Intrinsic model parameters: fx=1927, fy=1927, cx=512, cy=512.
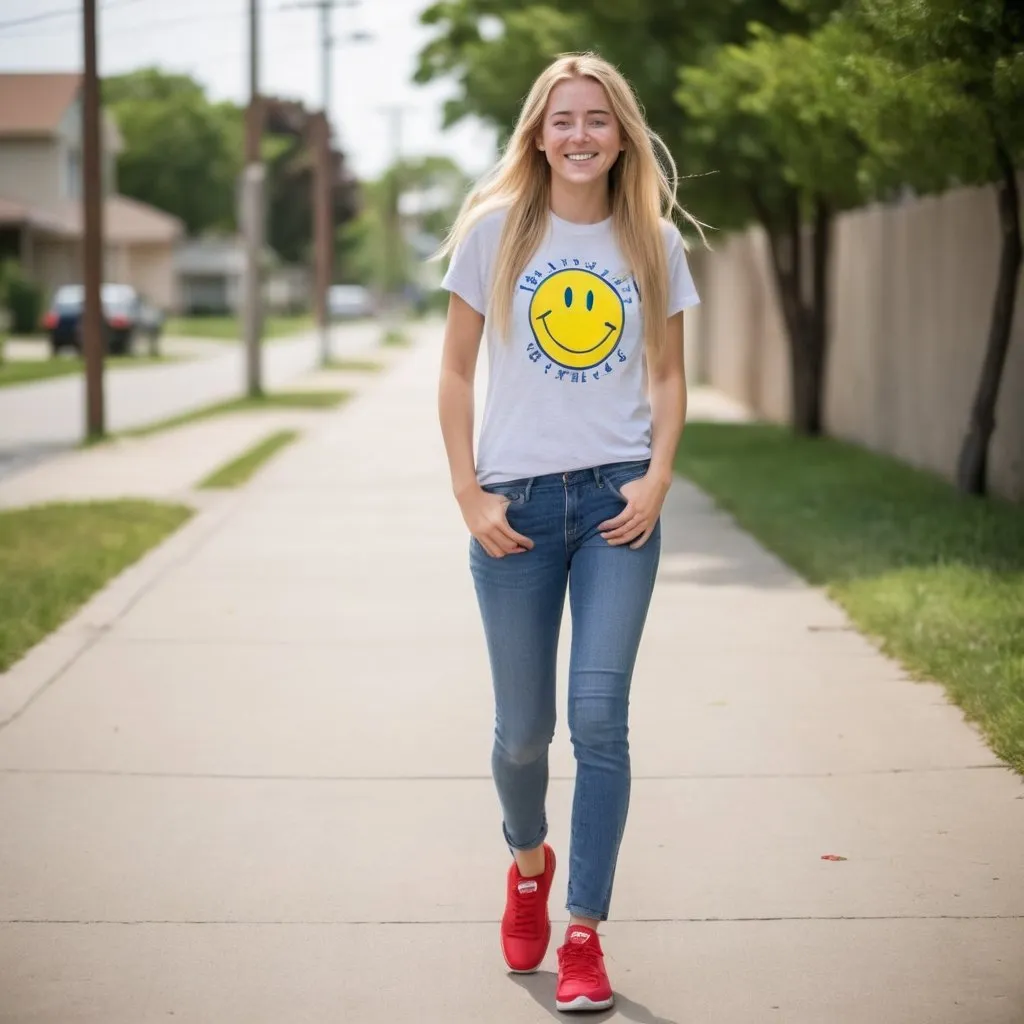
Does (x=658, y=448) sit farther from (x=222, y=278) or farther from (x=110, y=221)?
(x=222, y=278)

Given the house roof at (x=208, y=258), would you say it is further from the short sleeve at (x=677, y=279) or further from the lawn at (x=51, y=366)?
the short sleeve at (x=677, y=279)

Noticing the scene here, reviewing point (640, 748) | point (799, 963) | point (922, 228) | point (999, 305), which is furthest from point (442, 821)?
point (922, 228)

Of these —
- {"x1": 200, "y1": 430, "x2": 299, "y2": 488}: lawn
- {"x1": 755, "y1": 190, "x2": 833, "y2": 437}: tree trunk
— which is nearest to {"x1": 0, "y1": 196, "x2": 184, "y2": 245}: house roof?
{"x1": 200, "y1": 430, "x2": 299, "y2": 488}: lawn

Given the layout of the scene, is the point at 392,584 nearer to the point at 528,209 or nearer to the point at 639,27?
the point at 528,209

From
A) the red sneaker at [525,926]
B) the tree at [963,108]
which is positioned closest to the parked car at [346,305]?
the tree at [963,108]

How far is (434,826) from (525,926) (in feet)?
3.97

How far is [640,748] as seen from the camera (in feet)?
20.9

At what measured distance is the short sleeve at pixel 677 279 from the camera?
4.22 meters

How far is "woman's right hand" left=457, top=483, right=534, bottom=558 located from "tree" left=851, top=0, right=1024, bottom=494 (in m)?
5.57

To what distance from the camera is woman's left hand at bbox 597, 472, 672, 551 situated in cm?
408

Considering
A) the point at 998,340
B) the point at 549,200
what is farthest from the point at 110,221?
the point at 549,200

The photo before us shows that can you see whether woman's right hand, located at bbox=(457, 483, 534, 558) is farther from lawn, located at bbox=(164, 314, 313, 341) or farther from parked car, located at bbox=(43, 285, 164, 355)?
lawn, located at bbox=(164, 314, 313, 341)

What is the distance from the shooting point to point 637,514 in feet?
13.4

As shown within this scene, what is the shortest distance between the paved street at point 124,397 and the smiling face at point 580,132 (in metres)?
13.3
